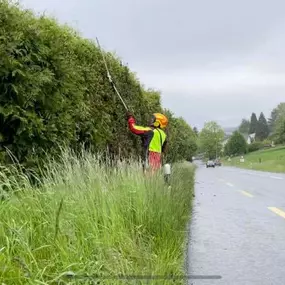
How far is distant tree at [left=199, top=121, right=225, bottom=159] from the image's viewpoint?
16875 centimetres

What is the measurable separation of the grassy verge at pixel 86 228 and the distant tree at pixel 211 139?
161914 millimetres

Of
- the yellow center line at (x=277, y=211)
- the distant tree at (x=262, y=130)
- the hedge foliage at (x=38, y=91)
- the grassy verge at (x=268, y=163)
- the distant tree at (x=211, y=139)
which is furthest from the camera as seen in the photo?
the distant tree at (x=262, y=130)

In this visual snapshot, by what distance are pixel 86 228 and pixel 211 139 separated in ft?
548

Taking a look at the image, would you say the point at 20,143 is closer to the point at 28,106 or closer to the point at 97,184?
the point at 28,106

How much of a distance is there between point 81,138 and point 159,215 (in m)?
2.98

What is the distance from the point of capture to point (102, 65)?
10055 mm

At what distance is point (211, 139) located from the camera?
169875mm

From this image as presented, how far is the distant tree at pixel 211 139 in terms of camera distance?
169 meters

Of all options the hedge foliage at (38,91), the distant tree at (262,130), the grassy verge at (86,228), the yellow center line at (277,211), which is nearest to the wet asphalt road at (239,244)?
the yellow center line at (277,211)

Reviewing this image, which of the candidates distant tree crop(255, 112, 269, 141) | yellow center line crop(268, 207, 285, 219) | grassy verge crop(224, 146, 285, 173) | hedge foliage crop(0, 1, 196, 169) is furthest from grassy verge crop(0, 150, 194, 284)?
distant tree crop(255, 112, 269, 141)

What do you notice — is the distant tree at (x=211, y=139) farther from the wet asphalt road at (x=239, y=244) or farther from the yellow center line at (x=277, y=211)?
the wet asphalt road at (x=239, y=244)

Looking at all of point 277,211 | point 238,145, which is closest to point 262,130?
point 238,145

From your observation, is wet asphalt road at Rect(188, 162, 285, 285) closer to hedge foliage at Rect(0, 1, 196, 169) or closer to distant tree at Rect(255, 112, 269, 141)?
hedge foliage at Rect(0, 1, 196, 169)

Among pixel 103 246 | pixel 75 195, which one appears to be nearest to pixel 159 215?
pixel 75 195
